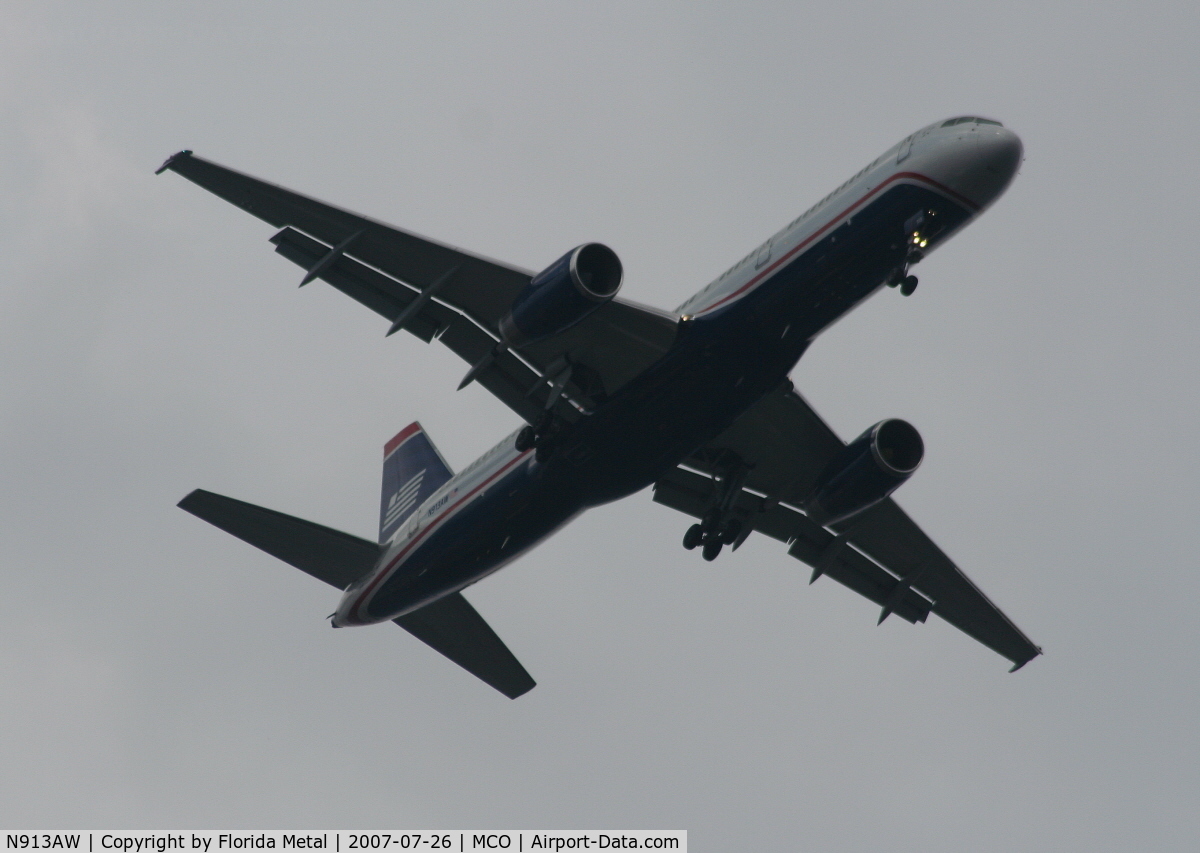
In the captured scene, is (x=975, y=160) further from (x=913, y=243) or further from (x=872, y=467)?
(x=872, y=467)

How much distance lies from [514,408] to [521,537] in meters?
2.85

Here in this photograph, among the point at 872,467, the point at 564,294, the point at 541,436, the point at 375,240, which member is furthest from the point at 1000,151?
the point at 375,240

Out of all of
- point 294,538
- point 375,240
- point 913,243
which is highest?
point 375,240

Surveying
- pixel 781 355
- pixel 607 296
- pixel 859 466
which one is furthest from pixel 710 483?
pixel 607 296

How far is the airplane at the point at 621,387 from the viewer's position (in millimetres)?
26344

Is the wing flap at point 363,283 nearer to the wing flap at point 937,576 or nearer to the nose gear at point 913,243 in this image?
the nose gear at point 913,243

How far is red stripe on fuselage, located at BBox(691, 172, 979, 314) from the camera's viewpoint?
25906 mm

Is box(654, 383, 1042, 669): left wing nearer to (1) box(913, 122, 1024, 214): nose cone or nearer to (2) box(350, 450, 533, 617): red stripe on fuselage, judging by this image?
(2) box(350, 450, 533, 617): red stripe on fuselage

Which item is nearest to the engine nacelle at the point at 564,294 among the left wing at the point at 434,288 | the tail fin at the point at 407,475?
the left wing at the point at 434,288

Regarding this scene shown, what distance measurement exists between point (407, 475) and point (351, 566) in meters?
4.78

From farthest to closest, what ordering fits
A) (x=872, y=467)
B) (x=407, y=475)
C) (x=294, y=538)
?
(x=407, y=475)
(x=294, y=538)
(x=872, y=467)

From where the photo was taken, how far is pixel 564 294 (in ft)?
85.2

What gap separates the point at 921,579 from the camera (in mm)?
35000

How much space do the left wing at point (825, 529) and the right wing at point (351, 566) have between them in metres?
5.49
